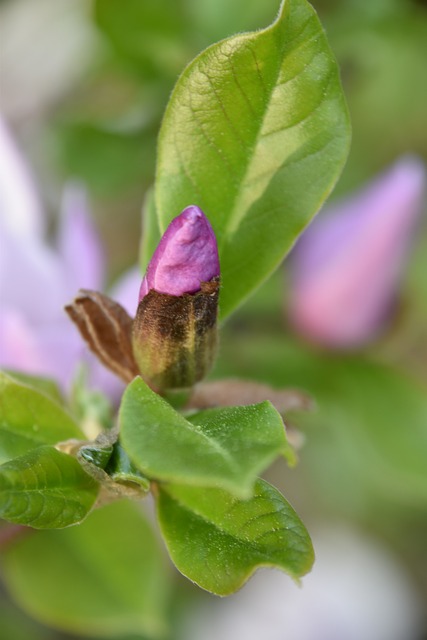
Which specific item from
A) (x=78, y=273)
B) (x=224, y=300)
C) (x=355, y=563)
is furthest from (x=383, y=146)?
(x=224, y=300)

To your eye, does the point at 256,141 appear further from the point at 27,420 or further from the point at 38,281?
the point at 38,281

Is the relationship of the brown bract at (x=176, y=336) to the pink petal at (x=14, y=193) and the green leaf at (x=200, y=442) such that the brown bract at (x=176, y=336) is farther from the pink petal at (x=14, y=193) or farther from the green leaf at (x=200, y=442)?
the pink petal at (x=14, y=193)

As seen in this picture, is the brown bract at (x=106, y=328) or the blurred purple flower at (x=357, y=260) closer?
the brown bract at (x=106, y=328)

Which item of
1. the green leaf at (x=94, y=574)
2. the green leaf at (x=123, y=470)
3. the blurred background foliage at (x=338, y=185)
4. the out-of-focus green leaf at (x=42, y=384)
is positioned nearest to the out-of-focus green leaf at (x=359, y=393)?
the blurred background foliage at (x=338, y=185)

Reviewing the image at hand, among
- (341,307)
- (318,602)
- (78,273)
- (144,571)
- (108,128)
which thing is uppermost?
(108,128)

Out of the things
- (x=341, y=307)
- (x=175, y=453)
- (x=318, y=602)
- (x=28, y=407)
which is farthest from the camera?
(x=318, y=602)

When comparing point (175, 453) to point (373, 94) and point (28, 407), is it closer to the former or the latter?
point (28, 407)

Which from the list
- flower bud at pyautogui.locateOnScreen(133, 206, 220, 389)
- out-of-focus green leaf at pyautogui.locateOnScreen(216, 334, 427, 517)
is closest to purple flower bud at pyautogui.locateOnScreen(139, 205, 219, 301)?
flower bud at pyautogui.locateOnScreen(133, 206, 220, 389)
